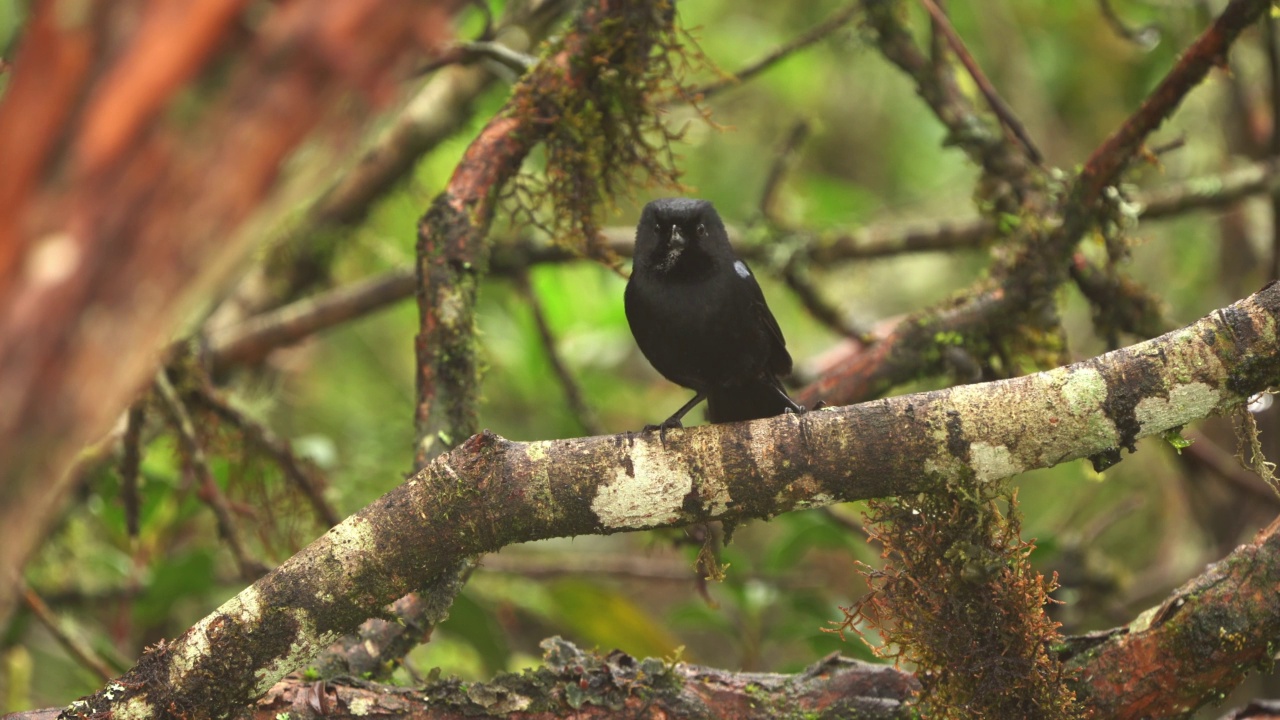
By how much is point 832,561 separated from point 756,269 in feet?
8.08

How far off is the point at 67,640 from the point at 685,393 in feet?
11.9

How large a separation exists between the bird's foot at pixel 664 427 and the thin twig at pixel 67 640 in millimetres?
2181

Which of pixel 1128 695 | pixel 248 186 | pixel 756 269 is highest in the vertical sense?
pixel 756 269

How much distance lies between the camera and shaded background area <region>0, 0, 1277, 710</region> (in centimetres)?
419

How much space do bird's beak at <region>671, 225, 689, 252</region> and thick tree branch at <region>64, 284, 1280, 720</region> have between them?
3.06 feet

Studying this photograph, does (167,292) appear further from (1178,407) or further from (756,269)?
(756,269)

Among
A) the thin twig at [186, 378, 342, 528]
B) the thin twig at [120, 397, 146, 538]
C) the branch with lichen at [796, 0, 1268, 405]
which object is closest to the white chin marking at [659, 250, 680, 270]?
the branch with lichen at [796, 0, 1268, 405]

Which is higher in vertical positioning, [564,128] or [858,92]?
[858,92]

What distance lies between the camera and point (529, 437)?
19.5 ft

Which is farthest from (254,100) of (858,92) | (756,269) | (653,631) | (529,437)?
(858,92)

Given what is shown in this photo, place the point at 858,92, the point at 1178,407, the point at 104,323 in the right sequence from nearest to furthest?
the point at 104,323 → the point at 1178,407 → the point at 858,92

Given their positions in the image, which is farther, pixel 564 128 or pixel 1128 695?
pixel 564 128

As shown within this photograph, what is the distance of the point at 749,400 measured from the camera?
3.27 m

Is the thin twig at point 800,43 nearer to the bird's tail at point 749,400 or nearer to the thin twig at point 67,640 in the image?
the bird's tail at point 749,400
